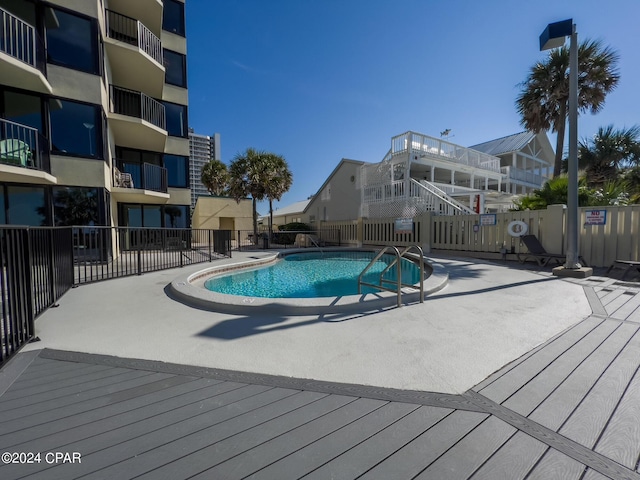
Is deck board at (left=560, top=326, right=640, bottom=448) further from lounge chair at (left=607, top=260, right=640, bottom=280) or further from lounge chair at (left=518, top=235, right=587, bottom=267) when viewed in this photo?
lounge chair at (left=518, top=235, right=587, bottom=267)

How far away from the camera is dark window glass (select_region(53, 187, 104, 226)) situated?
930cm

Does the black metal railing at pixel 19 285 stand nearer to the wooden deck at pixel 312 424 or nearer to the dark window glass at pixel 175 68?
the wooden deck at pixel 312 424

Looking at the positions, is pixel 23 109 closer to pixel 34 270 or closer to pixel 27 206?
pixel 27 206

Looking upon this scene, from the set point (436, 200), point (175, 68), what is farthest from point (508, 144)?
point (175, 68)

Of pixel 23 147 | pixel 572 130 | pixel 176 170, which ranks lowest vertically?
pixel 572 130

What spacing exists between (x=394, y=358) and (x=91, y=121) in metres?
12.3

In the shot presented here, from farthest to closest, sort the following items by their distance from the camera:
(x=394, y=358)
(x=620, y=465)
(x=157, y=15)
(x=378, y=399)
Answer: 1. (x=157, y=15)
2. (x=394, y=358)
3. (x=378, y=399)
4. (x=620, y=465)

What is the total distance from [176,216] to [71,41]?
24.3 ft

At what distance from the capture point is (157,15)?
12.4m

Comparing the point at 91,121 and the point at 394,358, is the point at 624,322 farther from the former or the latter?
the point at 91,121

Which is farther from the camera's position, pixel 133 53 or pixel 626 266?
A: pixel 133 53

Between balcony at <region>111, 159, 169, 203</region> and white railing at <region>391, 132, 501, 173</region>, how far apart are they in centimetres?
1329

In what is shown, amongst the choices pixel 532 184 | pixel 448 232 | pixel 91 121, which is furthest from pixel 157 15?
pixel 532 184

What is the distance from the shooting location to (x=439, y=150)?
60.8ft
